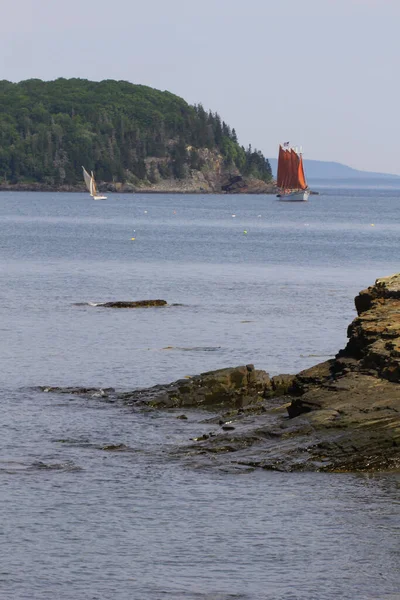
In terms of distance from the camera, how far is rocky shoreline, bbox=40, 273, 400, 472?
25.1m

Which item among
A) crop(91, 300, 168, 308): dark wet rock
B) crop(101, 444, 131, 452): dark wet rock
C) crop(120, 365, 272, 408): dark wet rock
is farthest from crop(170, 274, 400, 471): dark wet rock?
crop(91, 300, 168, 308): dark wet rock

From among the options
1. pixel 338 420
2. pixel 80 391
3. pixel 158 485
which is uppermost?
pixel 338 420

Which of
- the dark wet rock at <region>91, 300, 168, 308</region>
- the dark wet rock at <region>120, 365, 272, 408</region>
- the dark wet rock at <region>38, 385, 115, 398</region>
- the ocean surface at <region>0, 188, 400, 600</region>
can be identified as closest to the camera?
the ocean surface at <region>0, 188, 400, 600</region>

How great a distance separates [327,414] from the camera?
26.0 meters

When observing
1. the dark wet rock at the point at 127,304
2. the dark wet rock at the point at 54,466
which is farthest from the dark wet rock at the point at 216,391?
the dark wet rock at the point at 127,304

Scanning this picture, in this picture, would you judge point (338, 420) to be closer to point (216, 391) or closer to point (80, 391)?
point (216, 391)

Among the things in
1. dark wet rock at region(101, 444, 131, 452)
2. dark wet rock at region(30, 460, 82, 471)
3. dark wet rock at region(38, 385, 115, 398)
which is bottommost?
dark wet rock at region(38, 385, 115, 398)

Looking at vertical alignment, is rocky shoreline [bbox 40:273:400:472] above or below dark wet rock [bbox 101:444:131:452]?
above

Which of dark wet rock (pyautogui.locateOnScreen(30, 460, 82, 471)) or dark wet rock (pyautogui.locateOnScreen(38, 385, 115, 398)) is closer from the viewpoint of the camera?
dark wet rock (pyautogui.locateOnScreen(30, 460, 82, 471))

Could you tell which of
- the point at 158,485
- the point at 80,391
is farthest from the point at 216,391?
the point at 158,485

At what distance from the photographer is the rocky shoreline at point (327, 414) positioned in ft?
82.4

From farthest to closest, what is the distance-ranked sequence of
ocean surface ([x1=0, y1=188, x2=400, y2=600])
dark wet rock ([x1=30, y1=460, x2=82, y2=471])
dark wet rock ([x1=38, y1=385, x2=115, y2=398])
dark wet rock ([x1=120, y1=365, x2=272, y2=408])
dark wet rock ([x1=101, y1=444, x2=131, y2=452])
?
dark wet rock ([x1=38, y1=385, x2=115, y2=398]), dark wet rock ([x1=120, y1=365, x2=272, y2=408]), dark wet rock ([x1=101, y1=444, x2=131, y2=452]), dark wet rock ([x1=30, y1=460, x2=82, y2=471]), ocean surface ([x1=0, y1=188, x2=400, y2=600])

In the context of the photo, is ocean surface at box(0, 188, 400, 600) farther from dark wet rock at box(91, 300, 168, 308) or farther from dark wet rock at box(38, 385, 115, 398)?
dark wet rock at box(91, 300, 168, 308)

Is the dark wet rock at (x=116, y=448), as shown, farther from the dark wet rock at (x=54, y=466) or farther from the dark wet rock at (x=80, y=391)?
the dark wet rock at (x=80, y=391)
